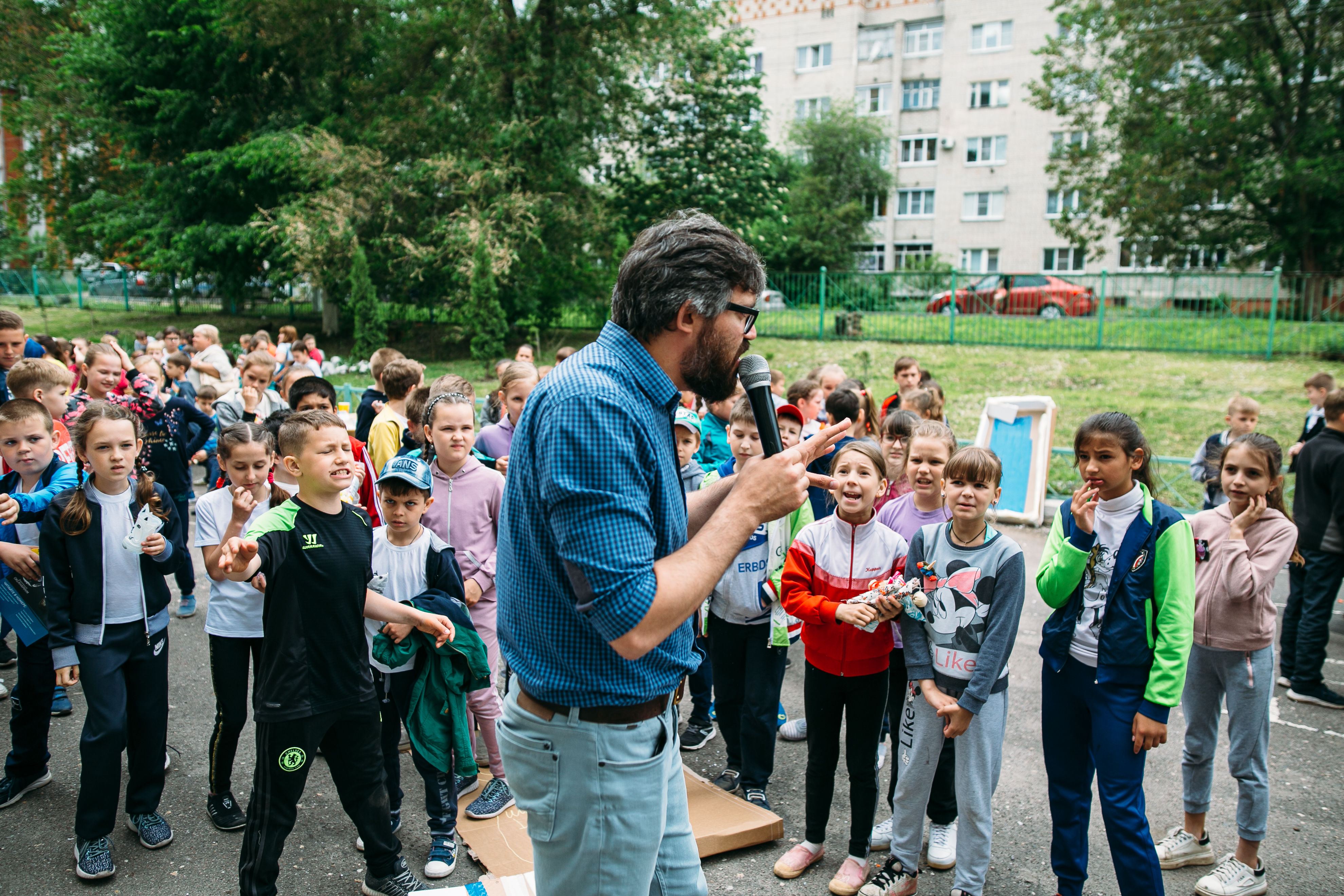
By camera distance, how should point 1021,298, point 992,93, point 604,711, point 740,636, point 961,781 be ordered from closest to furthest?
point 604,711 → point 961,781 → point 740,636 → point 1021,298 → point 992,93

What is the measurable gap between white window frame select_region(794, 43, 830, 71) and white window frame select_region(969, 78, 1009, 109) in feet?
24.2

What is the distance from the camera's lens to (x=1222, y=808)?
4.12 metres

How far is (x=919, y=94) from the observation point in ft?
141

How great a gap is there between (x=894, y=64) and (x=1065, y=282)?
28989 millimetres

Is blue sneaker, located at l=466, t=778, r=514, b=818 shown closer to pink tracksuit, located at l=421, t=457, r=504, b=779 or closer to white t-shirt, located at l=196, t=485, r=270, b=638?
pink tracksuit, located at l=421, t=457, r=504, b=779

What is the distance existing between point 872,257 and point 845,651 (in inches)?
1670

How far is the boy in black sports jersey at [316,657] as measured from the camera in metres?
3.08

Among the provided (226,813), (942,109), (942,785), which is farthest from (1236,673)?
(942,109)

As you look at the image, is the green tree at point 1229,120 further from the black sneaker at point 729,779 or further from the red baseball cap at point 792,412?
the black sneaker at point 729,779

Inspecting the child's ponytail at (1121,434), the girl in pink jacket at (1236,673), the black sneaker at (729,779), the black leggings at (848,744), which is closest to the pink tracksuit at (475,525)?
the black sneaker at (729,779)

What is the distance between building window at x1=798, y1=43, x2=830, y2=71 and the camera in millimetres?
44250

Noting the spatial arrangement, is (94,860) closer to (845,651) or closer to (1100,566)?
(845,651)

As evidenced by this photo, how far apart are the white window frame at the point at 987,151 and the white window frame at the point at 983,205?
1.23 m

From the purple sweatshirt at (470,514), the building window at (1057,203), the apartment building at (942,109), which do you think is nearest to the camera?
the purple sweatshirt at (470,514)
